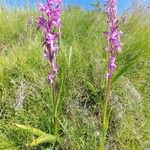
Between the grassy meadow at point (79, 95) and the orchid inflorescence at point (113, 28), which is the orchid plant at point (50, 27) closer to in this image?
the grassy meadow at point (79, 95)

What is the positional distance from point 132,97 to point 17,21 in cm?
294

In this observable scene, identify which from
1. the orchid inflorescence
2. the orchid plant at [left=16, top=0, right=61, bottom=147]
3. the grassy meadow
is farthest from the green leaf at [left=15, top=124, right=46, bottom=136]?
the orchid inflorescence

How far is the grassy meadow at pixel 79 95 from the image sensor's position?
3889 millimetres

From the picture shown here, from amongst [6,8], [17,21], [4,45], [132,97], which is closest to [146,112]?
[132,97]

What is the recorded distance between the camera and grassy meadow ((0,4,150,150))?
12.8ft

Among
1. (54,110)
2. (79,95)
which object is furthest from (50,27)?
(79,95)

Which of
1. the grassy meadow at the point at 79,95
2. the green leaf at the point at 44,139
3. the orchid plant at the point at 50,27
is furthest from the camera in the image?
the grassy meadow at the point at 79,95

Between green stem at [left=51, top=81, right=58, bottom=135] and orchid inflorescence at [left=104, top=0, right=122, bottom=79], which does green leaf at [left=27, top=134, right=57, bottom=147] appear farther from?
orchid inflorescence at [left=104, top=0, right=122, bottom=79]

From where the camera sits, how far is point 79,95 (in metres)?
4.38

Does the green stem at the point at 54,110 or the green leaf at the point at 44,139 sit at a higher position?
the green stem at the point at 54,110

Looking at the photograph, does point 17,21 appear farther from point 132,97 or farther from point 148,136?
point 148,136

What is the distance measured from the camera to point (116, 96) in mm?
4324

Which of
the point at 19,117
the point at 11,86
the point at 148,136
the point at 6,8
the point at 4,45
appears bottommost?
the point at 148,136

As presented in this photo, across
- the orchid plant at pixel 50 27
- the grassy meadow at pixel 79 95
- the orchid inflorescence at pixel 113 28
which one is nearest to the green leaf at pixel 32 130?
the orchid plant at pixel 50 27
